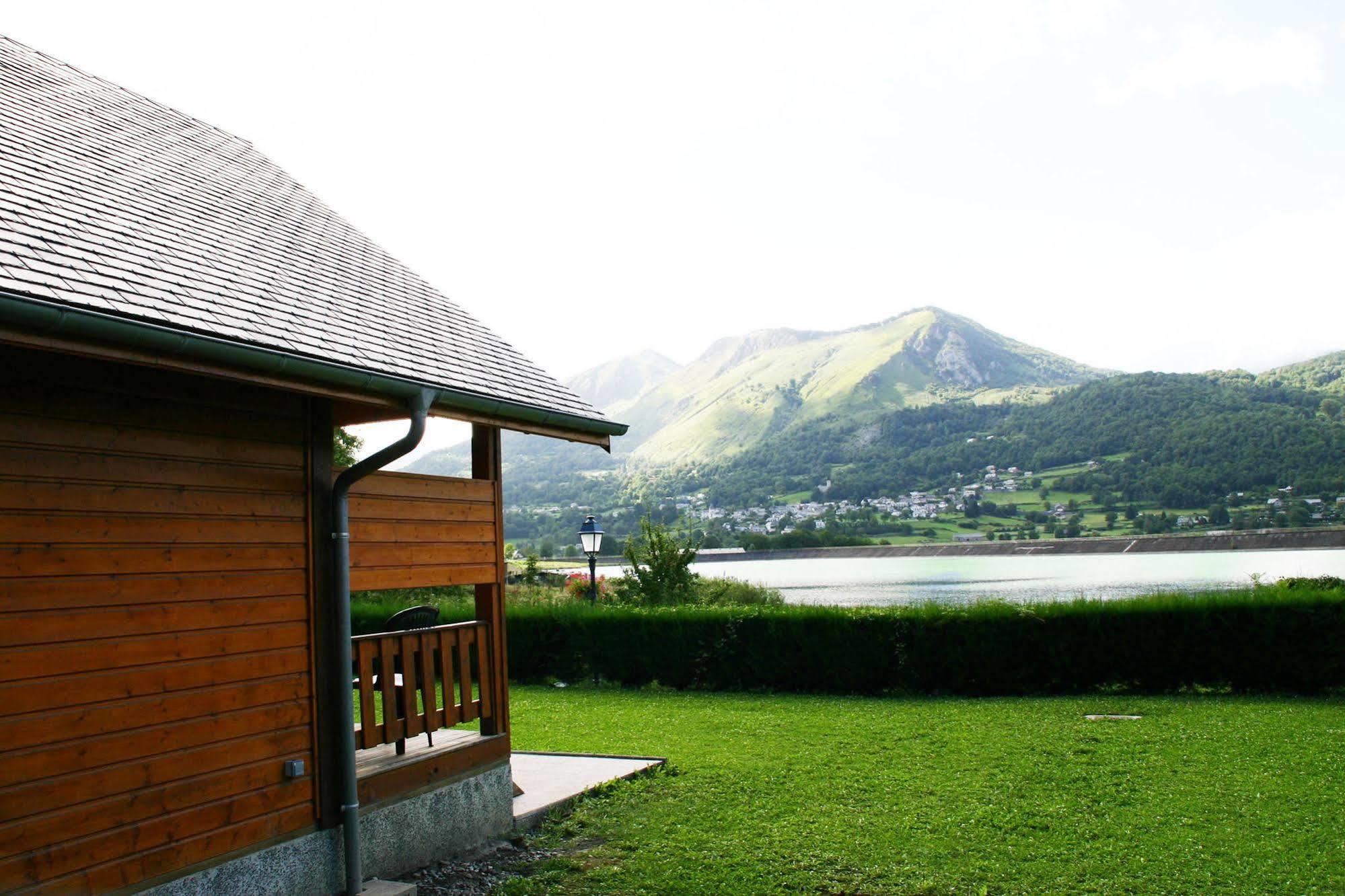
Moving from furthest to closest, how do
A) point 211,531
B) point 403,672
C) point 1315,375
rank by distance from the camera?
point 1315,375 < point 403,672 < point 211,531

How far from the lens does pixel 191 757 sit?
4703 millimetres

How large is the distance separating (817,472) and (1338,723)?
8942 centimetres

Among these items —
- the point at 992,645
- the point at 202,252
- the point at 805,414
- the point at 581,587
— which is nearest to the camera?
the point at 202,252

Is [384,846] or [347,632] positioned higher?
[347,632]

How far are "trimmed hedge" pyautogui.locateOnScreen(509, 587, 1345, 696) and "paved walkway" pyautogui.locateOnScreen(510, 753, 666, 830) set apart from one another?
19.1ft

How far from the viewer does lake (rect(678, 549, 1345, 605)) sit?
55.9 feet

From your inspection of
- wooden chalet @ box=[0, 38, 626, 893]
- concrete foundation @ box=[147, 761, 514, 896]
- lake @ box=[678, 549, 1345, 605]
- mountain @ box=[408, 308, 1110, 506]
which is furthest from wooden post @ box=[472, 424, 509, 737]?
mountain @ box=[408, 308, 1110, 506]

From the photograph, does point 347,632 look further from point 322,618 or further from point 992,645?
point 992,645

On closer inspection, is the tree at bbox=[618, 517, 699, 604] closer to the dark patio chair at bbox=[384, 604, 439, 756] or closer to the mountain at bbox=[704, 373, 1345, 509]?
the dark patio chair at bbox=[384, 604, 439, 756]

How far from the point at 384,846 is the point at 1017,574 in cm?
2723

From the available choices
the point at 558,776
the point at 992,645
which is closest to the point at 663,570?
the point at 992,645

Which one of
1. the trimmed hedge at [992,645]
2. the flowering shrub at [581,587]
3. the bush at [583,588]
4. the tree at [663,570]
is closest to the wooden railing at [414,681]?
the trimmed hedge at [992,645]

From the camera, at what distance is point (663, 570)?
65.5 feet

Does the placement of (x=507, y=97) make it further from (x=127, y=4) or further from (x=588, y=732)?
(x=588, y=732)
